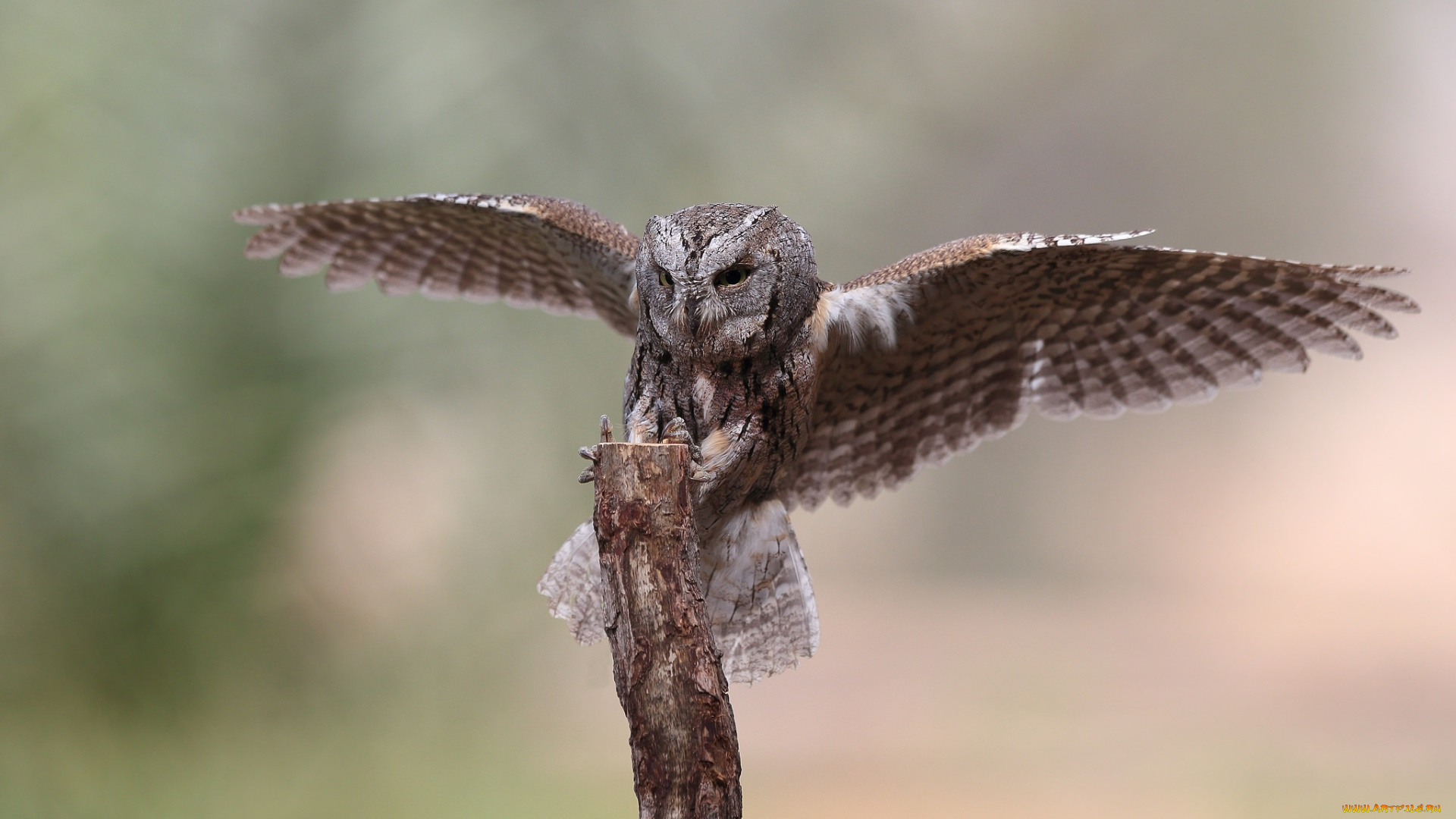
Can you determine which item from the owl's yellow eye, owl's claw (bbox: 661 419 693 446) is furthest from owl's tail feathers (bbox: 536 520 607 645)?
the owl's yellow eye

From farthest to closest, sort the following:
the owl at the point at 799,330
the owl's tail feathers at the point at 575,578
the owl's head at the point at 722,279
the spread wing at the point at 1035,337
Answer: the owl's tail feathers at the point at 575,578 → the spread wing at the point at 1035,337 → the owl at the point at 799,330 → the owl's head at the point at 722,279

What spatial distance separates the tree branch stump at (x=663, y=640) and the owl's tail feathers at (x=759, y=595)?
678mm

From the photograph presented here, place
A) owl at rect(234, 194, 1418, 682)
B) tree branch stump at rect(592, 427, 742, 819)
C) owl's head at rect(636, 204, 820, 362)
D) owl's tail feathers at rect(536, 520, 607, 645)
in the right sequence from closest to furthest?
tree branch stump at rect(592, 427, 742, 819) → owl's head at rect(636, 204, 820, 362) → owl at rect(234, 194, 1418, 682) → owl's tail feathers at rect(536, 520, 607, 645)

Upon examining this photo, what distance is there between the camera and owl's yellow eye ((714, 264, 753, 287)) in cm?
208

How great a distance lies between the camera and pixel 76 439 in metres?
3.70

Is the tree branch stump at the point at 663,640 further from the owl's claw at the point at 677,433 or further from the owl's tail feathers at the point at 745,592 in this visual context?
the owl's tail feathers at the point at 745,592

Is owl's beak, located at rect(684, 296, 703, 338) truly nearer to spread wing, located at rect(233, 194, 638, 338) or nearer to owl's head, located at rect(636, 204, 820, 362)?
owl's head, located at rect(636, 204, 820, 362)

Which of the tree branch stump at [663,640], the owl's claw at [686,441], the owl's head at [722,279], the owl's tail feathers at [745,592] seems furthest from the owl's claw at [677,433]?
the owl's tail feathers at [745,592]

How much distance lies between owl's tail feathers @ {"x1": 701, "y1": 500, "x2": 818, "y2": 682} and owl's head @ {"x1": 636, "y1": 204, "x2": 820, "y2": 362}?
0.62 m

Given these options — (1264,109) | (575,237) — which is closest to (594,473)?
(575,237)

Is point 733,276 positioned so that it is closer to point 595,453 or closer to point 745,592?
point 595,453

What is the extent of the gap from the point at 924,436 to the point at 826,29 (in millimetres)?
2595

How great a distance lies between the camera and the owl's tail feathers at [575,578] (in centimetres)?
262

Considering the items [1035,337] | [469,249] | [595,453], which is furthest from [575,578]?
[1035,337]
